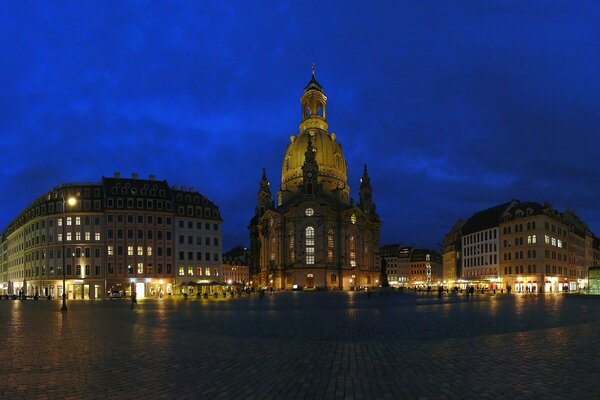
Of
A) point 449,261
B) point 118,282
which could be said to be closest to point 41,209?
point 118,282

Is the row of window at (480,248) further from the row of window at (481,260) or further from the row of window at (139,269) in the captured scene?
the row of window at (139,269)

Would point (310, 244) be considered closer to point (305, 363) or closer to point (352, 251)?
point (352, 251)

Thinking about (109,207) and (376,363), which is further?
(109,207)

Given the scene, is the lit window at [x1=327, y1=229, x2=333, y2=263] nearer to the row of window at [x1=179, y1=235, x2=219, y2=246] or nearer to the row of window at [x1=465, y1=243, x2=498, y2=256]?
the row of window at [x1=179, y1=235, x2=219, y2=246]

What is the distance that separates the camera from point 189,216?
10238 centimetres

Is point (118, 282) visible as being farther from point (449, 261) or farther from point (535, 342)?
point (449, 261)

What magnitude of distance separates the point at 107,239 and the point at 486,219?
89.3 metres

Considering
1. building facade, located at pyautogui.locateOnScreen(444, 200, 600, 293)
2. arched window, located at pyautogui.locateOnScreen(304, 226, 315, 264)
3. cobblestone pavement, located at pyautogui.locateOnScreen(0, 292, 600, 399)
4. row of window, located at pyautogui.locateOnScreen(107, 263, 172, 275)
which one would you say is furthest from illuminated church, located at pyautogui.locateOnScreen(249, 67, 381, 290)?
cobblestone pavement, located at pyautogui.locateOnScreen(0, 292, 600, 399)

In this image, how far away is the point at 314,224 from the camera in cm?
13038

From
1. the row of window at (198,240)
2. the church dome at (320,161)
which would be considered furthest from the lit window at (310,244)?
the row of window at (198,240)

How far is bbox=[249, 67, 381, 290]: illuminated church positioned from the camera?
12962 cm

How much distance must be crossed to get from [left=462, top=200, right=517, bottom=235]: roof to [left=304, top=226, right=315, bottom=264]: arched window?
4249 cm

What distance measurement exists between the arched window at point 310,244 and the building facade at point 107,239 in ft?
121

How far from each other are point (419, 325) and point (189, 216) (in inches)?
3181
